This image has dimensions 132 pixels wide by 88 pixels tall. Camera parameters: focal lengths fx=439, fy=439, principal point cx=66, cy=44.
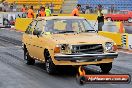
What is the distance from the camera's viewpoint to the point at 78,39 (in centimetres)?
1155

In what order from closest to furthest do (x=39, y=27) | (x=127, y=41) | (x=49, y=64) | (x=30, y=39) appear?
(x=49, y=64) < (x=39, y=27) < (x=30, y=39) < (x=127, y=41)

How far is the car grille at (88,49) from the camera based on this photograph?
11.2 meters

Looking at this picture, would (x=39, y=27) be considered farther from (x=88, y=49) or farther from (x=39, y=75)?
(x=88, y=49)

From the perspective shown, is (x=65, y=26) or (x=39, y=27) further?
(x=39, y=27)

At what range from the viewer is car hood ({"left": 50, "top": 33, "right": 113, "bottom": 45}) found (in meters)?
11.4

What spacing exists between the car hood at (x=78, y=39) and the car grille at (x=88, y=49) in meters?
0.10

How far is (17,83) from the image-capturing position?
1061cm

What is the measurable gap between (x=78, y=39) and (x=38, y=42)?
5.36 ft

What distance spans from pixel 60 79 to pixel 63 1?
146ft

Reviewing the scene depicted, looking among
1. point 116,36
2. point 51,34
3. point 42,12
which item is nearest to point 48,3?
point 42,12

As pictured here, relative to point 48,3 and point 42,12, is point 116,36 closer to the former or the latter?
→ point 42,12

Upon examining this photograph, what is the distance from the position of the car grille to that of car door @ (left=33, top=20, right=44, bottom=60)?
1.45 m

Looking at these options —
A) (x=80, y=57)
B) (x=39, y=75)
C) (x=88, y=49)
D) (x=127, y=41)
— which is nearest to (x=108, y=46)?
(x=88, y=49)

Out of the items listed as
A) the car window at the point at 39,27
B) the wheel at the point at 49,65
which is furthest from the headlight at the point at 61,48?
the car window at the point at 39,27
